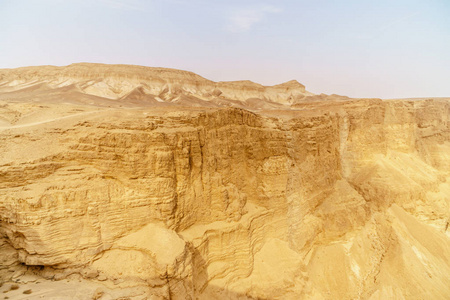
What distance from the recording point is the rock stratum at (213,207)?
6.41m

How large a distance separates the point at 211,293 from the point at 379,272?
851 centimetres

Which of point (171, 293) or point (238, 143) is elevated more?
point (238, 143)

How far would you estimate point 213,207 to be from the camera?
369 inches

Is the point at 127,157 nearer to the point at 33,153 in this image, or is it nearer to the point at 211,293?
the point at 33,153

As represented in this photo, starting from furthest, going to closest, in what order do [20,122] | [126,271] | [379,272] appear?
[379,272], [20,122], [126,271]

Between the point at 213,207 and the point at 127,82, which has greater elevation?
the point at 127,82

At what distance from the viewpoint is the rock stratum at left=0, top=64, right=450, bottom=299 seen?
6.41 meters

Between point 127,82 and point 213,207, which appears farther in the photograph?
point 127,82

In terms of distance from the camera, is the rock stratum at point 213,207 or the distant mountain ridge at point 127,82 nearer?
the rock stratum at point 213,207

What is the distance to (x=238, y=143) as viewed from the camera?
1051 cm

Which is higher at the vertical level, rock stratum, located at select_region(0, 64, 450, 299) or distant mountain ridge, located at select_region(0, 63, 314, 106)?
distant mountain ridge, located at select_region(0, 63, 314, 106)

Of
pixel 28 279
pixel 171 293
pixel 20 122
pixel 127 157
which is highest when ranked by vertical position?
pixel 20 122

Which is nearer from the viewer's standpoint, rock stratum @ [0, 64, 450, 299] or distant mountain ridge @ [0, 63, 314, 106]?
rock stratum @ [0, 64, 450, 299]

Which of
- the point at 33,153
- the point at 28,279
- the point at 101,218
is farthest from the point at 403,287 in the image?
the point at 33,153
